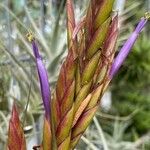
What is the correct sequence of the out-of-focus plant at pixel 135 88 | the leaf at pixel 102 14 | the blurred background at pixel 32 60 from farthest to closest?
1. the out-of-focus plant at pixel 135 88
2. the blurred background at pixel 32 60
3. the leaf at pixel 102 14

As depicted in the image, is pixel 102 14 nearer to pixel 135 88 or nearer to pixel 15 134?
pixel 15 134

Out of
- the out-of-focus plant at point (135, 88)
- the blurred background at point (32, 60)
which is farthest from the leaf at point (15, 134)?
the out-of-focus plant at point (135, 88)

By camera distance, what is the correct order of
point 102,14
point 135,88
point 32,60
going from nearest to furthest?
1. point 102,14
2. point 32,60
3. point 135,88

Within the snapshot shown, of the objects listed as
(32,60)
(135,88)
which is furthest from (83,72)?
(135,88)

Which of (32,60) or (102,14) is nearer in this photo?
(102,14)

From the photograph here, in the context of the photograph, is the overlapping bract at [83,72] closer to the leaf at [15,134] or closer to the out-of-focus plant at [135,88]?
the leaf at [15,134]

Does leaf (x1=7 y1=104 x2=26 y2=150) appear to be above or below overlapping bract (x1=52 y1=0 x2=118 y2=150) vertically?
below

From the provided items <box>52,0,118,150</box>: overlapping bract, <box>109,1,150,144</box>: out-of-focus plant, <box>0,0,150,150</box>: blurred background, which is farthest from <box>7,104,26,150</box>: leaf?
<box>109,1,150,144</box>: out-of-focus plant

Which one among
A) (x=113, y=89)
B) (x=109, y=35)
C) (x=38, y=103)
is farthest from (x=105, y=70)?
(x=113, y=89)

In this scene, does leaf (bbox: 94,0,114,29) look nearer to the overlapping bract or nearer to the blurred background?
the overlapping bract
